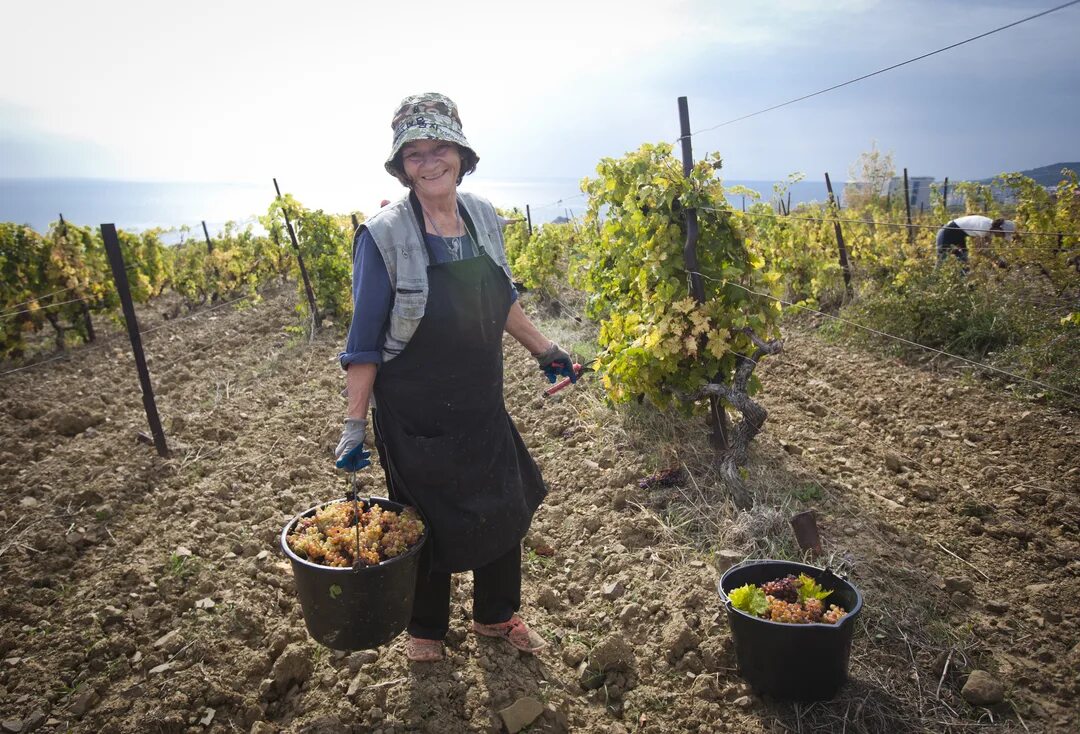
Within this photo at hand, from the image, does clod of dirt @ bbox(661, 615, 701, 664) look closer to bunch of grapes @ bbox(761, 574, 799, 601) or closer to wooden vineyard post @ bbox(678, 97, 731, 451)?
bunch of grapes @ bbox(761, 574, 799, 601)

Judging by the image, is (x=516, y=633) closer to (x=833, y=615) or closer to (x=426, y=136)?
(x=833, y=615)

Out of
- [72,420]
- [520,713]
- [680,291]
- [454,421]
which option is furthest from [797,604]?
[72,420]

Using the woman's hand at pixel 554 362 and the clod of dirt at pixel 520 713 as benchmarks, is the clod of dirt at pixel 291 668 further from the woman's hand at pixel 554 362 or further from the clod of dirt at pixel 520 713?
the woman's hand at pixel 554 362

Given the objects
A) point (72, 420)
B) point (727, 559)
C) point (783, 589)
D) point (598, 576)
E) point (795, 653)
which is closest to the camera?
point (795, 653)

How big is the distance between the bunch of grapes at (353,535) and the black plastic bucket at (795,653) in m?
1.13

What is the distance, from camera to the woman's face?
218 centimetres

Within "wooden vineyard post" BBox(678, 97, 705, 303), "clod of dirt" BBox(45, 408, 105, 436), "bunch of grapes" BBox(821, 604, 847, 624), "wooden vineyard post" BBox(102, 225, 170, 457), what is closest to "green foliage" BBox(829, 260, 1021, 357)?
"wooden vineyard post" BBox(678, 97, 705, 303)

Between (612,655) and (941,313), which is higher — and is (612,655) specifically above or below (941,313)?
below

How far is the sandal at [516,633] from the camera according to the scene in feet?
8.54

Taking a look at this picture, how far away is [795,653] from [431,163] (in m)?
1.97

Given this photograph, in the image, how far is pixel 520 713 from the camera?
2.25m

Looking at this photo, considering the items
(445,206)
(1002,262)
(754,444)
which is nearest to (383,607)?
(445,206)

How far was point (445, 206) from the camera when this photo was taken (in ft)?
7.47

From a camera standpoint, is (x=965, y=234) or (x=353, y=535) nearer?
(x=353, y=535)
